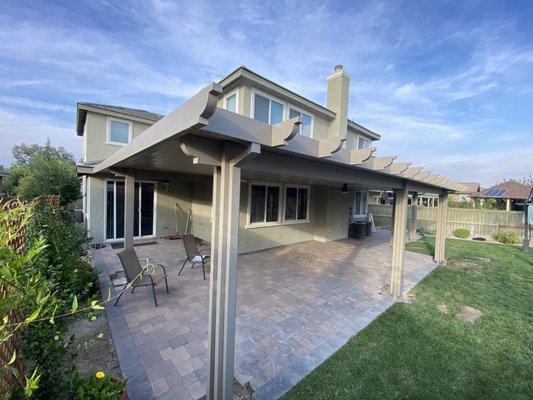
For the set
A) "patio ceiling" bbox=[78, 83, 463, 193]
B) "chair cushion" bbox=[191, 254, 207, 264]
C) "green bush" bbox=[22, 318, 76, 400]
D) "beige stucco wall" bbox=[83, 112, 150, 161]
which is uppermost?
"beige stucco wall" bbox=[83, 112, 150, 161]

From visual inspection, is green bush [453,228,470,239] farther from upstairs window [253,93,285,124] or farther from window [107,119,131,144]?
window [107,119,131,144]

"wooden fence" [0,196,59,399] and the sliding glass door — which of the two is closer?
"wooden fence" [0,196,59,399]

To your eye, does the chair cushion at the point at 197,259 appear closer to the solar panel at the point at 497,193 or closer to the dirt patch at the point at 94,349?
the dirt patch at the point at 94,349

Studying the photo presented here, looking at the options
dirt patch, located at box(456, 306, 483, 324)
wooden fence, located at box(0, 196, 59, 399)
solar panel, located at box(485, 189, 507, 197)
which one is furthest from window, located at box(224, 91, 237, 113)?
solar panel, located at box(485, 189, 507, 197)

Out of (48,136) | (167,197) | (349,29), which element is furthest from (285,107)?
(48,136)

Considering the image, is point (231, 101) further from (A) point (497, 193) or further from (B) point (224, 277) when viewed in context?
(A) point (497, 193)

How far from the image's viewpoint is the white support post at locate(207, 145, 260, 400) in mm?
2486

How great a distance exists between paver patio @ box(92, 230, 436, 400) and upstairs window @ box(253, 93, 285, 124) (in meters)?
4.90

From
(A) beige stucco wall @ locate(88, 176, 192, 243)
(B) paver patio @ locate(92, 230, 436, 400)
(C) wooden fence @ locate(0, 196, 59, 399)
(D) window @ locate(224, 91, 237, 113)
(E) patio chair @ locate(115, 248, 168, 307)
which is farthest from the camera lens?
(A) beige stucco wall @ locate(88, 176, 192, 243)

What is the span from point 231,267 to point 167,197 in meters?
9.63

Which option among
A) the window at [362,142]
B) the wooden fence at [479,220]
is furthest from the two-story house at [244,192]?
the wooden fence at [479,220]

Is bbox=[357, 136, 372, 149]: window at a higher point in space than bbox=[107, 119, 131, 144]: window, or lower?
higher

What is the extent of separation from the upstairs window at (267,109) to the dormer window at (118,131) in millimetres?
6092

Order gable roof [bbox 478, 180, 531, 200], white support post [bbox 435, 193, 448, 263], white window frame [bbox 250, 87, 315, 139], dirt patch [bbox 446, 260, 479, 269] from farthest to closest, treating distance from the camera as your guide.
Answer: gable roof [bbox 478, 180, 531, 200], white support post [bbox 435, 193, 448, 263], dirt patch [bbox 446, 260, 479, 269], white window frame [bbox 250, 87, 315, 139]
